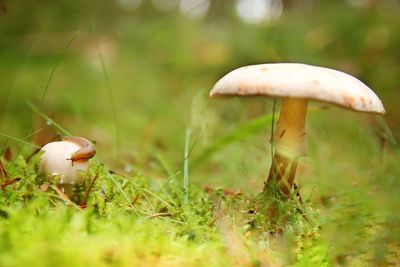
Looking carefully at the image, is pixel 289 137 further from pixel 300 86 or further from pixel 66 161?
pixel 66 161

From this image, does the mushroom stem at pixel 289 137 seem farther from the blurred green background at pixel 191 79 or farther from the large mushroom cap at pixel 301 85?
the blurred green background at pixel 191 79

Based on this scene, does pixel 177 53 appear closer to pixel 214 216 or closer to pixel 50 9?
pixel 50 9

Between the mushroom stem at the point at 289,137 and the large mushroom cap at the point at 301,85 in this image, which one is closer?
the large mushroom cap at the point at 301,85

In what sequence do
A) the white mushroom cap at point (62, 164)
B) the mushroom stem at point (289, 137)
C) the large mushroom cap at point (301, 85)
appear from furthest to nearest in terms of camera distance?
the mushroom stem at point (289, 137) → the white mushroom cap at point (62, 164) → the large mushroom cap at point (301, 85)

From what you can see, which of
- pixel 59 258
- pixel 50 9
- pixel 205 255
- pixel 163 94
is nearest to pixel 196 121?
pixel 205 255

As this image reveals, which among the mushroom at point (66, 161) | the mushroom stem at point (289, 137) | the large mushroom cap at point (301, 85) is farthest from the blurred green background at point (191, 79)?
the large mushroom cap at point (301, 85)

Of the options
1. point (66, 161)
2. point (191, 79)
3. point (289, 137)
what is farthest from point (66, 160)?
point (191, 79)

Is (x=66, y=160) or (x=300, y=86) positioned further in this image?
(x=66, y=160)
